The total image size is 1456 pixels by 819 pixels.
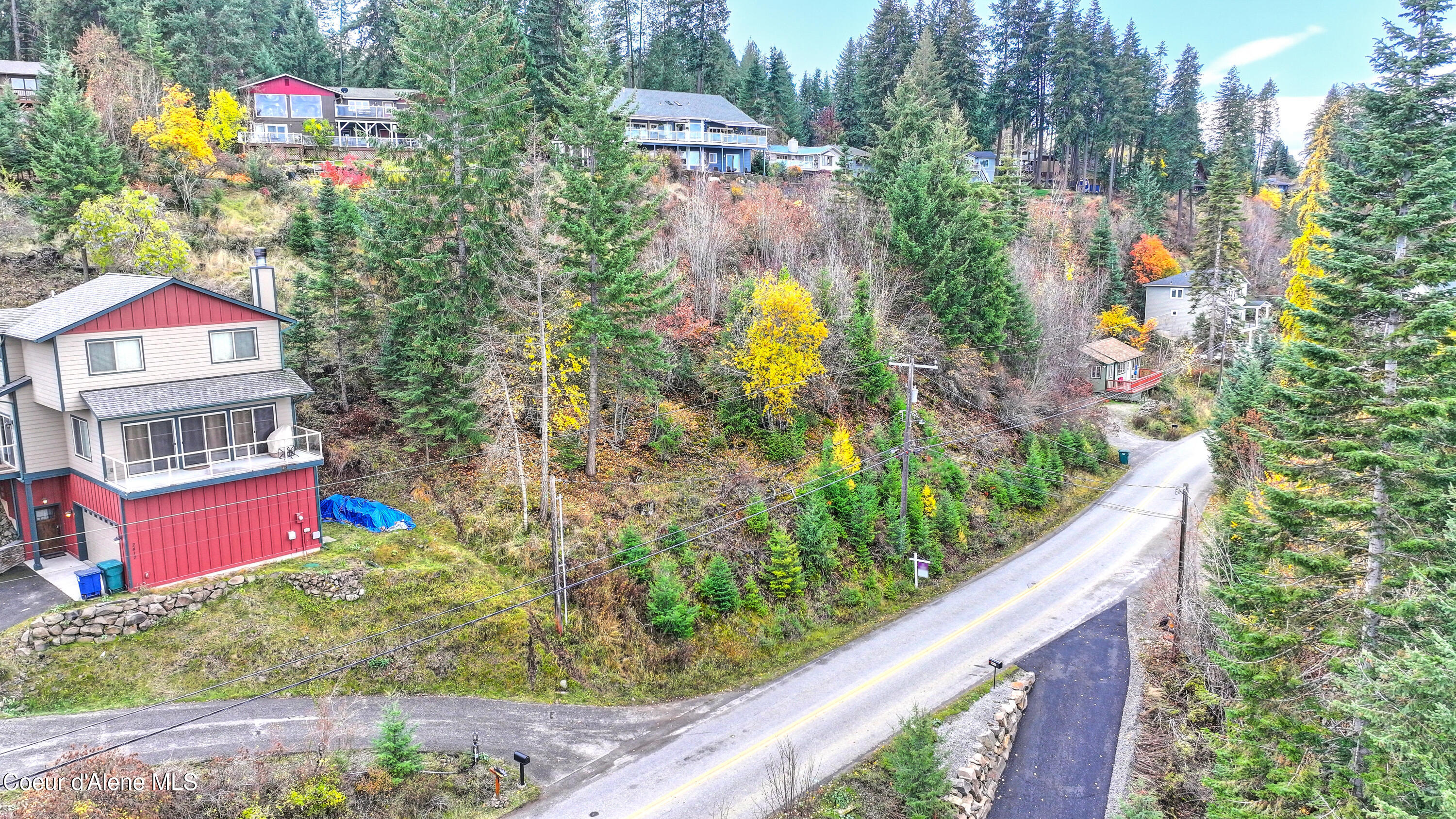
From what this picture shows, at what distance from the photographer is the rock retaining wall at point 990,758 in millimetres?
18016

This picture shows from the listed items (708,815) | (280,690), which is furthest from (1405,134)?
(280,690)

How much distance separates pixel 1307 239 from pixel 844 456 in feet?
49.6

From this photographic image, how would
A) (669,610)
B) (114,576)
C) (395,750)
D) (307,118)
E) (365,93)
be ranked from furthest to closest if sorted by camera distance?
(365,93) < (307,118) < (669,610) < (114,576) < (395,750)

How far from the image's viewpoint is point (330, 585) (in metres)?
21.4

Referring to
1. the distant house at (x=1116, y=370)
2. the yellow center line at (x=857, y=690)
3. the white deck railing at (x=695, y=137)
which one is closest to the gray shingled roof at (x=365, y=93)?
the white deck railing at (x=695, y=137)

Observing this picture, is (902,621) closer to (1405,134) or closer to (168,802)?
(1405,134)

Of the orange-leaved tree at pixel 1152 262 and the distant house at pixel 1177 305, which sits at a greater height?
the orange-leaved tree at pixel 1152 262

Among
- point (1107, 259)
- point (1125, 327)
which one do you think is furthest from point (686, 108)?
point (1125, 327)

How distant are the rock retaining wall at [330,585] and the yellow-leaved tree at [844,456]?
15528mm

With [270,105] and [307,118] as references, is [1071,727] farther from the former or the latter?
[270,105]

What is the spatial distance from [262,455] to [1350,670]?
25591 mm

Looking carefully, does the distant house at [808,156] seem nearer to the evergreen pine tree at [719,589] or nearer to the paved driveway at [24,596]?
the evergreen pine tree at [719,589]

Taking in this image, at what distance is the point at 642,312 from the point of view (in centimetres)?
2648

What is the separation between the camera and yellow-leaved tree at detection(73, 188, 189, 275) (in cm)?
2759
